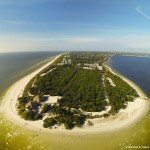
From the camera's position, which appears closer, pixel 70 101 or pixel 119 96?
pixel 70 101

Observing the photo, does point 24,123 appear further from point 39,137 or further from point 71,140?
point 71,140

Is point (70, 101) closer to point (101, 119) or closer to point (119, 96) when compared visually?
point (101, 119)

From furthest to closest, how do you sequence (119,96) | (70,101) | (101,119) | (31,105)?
(119,96)
(70,101)
(31,105)
(101,119)

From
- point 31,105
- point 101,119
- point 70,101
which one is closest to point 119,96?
point 70,101

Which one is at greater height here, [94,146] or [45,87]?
[45,87]

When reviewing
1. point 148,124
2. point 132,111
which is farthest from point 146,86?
point 148,124

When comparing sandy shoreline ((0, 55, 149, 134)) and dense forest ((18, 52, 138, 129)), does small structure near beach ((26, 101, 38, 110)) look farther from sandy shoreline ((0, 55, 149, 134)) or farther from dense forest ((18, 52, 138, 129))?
sandy shoreline ((0, 55, 149, 134))

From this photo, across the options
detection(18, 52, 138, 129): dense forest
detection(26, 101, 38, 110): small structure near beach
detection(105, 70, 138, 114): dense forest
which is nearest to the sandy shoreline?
detection(18, 52, 138, 129): dense forest

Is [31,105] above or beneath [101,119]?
above

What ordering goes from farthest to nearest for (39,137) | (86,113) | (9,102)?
(9,102) → (86,113) → (39,137)

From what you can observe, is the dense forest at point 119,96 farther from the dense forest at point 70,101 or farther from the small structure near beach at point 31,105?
the small structure near beach at point 31,105

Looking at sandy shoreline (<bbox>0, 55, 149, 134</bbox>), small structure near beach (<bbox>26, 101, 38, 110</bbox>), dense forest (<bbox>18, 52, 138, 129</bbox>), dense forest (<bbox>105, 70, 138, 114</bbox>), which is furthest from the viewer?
dense forest (<bbox>105, 70, 138, 114</bbox>)
